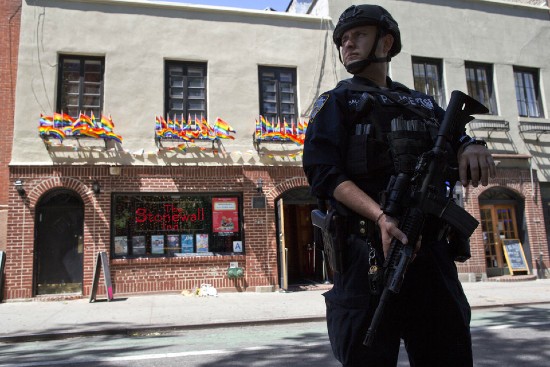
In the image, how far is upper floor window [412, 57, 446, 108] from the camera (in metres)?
14.1

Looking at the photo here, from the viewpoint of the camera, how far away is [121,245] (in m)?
11.3

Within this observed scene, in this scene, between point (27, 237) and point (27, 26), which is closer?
point (27, 237)

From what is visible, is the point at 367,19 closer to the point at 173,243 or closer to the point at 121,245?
the point at 173,243

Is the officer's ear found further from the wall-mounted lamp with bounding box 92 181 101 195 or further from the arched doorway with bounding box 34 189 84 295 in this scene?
the arched doorway with bounding box 34 189 84 295

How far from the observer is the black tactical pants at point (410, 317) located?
67.9 inches

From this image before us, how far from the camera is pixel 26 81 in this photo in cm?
1125

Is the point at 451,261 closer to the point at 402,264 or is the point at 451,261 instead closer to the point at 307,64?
the point at 402,264

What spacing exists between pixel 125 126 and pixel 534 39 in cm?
1370

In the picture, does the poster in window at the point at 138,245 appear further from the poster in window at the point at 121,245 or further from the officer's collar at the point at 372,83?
the officer's collar at the point at 372,83

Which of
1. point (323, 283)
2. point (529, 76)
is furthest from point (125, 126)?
point (529, 76)

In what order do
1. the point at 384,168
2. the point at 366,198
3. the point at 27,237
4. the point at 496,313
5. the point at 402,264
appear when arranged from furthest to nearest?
1. the point at 27,237
2. the point at 496,313
3. the point at 384,168
4. the point at 366,198
5. the point at 402,264

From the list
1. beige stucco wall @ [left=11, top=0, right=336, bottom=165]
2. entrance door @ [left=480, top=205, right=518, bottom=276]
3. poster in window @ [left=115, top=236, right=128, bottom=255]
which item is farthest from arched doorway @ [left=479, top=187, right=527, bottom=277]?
poster in window @ [left=115, top=236, right=128, bottom=255]

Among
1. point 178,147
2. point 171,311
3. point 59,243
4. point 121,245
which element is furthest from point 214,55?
point 171,311

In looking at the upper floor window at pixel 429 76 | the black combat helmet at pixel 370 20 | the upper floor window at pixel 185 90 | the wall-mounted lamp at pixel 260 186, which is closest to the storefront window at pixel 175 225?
the wall-mounted lamp at pixel 260 186
